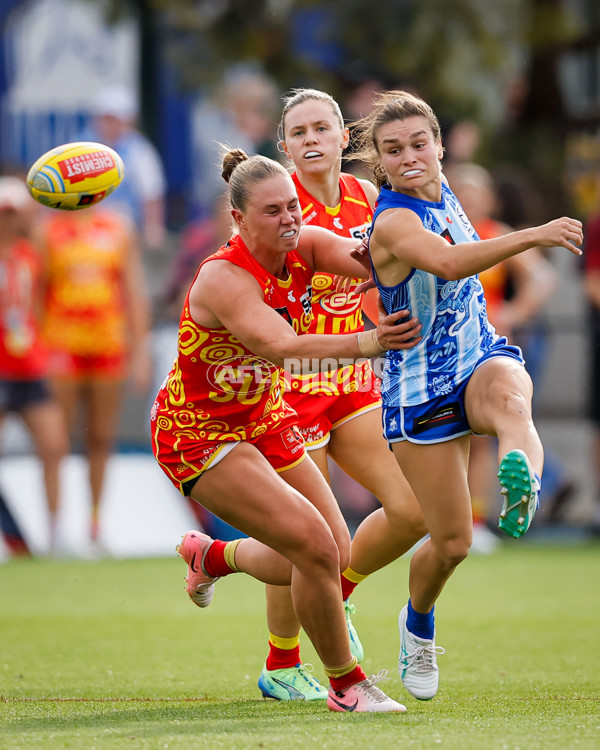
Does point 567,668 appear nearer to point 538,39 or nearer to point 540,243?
point 540,243

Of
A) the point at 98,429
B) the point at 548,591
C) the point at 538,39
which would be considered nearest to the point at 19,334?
the point at 98,429

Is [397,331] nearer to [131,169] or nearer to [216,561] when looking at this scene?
[216,561]

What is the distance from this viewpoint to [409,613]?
5.52 meters

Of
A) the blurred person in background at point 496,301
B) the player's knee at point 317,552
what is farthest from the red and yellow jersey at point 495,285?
the player's knee at point 317,552

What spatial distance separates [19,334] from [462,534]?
6.27 metres

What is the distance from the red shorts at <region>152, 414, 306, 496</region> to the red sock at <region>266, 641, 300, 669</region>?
2.91ft

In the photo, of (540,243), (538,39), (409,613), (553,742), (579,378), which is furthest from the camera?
(538,39)

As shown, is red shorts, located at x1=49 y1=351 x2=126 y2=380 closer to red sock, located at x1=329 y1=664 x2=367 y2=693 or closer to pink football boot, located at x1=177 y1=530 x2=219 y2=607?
pink football boot, located at x1=177 y1=530 x2=219 y2=607

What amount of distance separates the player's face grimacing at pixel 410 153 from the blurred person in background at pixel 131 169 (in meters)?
7.35

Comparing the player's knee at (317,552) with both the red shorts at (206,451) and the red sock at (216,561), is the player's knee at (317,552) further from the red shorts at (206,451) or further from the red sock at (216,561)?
the red sock at (216,561)

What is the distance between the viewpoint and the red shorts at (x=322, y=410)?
5914 millimetres

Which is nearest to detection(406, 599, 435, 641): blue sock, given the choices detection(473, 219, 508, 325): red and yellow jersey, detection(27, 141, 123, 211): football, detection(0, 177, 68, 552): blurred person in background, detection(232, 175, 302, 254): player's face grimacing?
detection(232, 175, 302, 254): player's face grimacing

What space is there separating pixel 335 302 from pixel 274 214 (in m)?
1.01

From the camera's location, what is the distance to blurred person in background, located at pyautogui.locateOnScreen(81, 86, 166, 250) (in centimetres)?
1208
